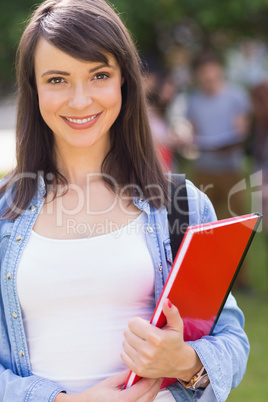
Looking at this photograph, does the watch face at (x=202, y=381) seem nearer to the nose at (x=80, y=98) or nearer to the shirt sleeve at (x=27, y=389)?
the shirt sleeve at (x=27, y=389)

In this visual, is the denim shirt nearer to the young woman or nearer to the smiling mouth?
the young woman

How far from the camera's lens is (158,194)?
1817 mm

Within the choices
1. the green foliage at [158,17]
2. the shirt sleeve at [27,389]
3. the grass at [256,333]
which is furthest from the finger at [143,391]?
the green foliage at [158,17]

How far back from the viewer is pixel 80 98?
65.5 inches

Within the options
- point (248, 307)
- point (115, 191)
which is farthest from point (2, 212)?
point (248, 307)

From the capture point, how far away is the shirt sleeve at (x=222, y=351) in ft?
5.22

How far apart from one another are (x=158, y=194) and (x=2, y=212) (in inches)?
19.2

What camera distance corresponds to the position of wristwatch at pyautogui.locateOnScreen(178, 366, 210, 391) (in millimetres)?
1594

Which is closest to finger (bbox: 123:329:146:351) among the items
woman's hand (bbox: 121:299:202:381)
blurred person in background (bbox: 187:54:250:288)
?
woman's hand (bbox: 121:299:202:381)

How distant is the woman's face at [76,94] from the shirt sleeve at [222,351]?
399 mm

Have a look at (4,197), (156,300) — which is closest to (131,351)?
(156,300)

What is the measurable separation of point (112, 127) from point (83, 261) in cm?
51

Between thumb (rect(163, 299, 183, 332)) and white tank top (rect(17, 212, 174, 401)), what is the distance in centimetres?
23

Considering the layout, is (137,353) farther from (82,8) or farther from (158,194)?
(82,8)
